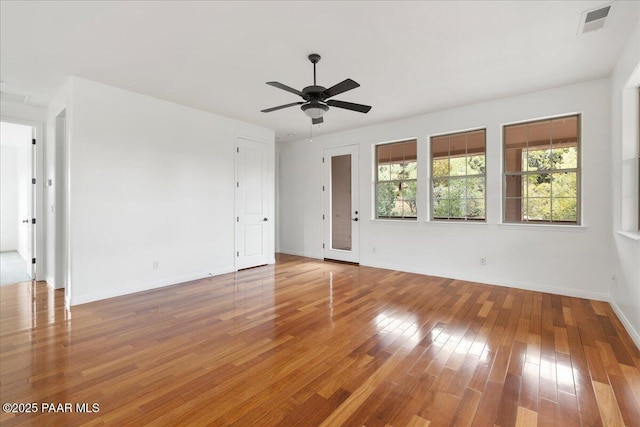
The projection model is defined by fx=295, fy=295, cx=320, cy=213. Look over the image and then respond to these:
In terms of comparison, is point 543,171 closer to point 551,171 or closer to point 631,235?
point 551,171

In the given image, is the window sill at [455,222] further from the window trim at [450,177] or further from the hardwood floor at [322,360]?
the hardwood floor at [322,360]

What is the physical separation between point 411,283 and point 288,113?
3.59 m

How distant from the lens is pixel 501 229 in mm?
4586

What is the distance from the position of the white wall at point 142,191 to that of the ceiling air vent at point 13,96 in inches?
13.5

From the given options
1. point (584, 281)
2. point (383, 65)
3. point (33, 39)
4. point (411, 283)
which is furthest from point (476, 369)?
point (33, 39)

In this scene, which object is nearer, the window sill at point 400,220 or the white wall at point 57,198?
the white wall at point 57,198

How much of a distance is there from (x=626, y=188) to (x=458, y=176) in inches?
83.3

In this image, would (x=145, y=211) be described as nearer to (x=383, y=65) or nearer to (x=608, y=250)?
(x=383, y=65)

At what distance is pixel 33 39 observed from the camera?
2.89m

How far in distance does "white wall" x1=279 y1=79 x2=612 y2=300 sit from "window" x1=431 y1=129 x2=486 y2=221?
0.16m

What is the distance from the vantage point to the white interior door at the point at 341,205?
6.32 metres

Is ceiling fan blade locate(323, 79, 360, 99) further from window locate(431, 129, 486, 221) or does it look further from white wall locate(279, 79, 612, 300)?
window locate(431, 129, 486, 221)

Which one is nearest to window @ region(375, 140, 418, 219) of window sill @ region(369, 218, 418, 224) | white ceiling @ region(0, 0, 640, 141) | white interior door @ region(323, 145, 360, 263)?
window sill @ region(369, 218, 418, 224)

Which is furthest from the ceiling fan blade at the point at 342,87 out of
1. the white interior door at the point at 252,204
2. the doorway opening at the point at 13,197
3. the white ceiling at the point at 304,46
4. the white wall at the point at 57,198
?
the doorway opening at the point at 13,197
